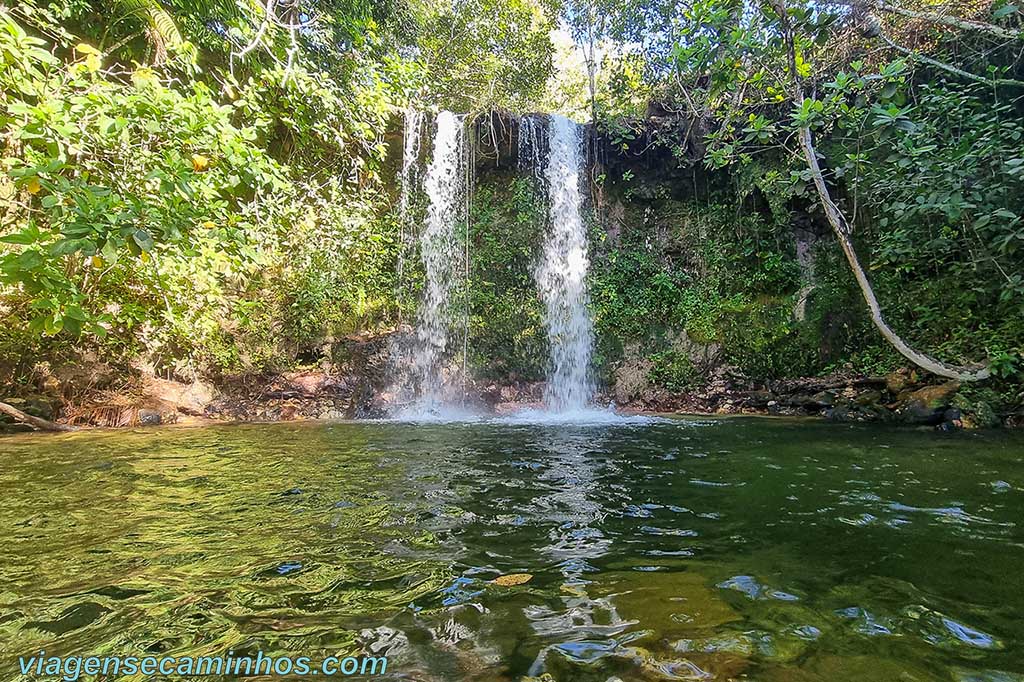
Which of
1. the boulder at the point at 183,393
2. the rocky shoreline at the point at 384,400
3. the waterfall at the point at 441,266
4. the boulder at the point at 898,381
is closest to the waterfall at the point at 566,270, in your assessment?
the rocky shoreline at the point at 384,400

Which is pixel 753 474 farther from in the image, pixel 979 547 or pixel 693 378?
pixel 693 378

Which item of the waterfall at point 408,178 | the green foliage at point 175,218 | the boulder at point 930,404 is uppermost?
the waterfall at point 408,178

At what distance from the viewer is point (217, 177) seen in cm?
445

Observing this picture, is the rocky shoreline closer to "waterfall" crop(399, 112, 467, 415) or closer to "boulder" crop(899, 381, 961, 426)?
"boulder" crop(899, 381, 961, 426)

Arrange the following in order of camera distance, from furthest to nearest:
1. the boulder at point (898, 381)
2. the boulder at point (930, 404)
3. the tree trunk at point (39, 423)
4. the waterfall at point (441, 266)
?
the waterfall at point (441, 266) → the boulder at point (898, 381) → the boulder at point (930, 404) → the tree trunk at point (39, 423)

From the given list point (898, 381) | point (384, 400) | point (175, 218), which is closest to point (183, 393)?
point (384, 400)

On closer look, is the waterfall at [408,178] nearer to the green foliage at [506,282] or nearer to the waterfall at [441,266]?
the waterfall at [441,266]

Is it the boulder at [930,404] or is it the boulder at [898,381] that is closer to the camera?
the boulder at [930,404]

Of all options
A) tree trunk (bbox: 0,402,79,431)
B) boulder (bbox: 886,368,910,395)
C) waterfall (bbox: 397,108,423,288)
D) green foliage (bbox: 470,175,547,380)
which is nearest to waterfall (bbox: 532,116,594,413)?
green foliage (bbox: 470,175,547,380)

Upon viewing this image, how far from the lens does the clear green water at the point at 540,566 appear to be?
5.10 ft

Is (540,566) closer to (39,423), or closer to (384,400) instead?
(39,423)

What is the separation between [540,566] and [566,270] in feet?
39.7

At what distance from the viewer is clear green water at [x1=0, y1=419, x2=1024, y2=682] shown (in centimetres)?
156

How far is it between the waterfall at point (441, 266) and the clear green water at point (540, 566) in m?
8.26
